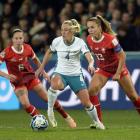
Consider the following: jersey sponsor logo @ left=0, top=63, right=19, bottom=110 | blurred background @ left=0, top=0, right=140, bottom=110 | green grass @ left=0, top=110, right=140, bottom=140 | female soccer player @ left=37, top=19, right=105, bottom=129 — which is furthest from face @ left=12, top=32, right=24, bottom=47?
jersey sponsor logo @ left=0, top=63, right=19, bottom=110

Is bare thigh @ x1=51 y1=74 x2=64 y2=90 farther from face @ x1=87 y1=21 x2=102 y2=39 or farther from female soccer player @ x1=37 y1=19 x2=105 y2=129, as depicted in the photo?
face @ x1=87 y1=21 x2=102 y2=39

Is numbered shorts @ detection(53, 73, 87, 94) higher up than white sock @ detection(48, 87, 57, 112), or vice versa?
numbered shorts @ detection(53, 73, 87, 94)

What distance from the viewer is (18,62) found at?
1459 centimetres

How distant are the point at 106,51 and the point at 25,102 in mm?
1765

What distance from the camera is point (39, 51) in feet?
69.9

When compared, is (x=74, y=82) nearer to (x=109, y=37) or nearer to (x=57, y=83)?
(x=57, y=83)

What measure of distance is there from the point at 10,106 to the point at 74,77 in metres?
6.52

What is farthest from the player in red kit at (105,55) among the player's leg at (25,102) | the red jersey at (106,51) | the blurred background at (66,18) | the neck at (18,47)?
the blurred background at (66,18)

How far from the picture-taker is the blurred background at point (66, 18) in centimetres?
1947

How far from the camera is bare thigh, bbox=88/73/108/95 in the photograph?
14.2 m

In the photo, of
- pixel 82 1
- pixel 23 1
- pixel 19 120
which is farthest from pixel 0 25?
pixel 19 120

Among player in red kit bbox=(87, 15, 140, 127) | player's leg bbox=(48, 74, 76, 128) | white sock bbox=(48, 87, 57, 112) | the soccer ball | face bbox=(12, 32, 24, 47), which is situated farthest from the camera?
face bbox=(12, 32, 24, 47)

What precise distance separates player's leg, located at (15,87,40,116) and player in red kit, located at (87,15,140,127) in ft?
3.60

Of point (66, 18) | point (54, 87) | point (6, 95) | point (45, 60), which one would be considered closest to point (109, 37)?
point (45, 60)
